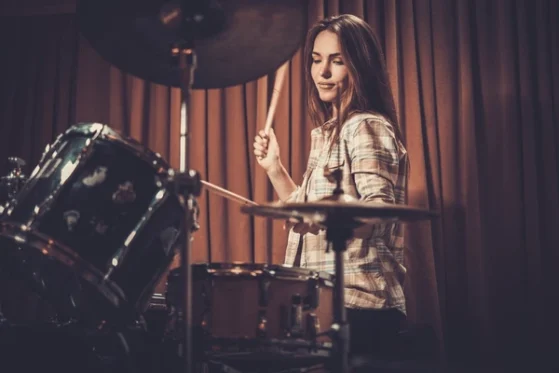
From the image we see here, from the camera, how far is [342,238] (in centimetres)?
152

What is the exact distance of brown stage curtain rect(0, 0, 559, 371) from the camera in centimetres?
246

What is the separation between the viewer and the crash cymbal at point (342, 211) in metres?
1.38

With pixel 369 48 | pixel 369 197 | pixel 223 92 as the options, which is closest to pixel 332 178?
pixel 369 197

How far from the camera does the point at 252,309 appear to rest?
174cm

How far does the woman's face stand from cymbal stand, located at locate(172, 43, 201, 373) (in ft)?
2.60

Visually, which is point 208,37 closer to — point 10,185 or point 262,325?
→ point 262,325

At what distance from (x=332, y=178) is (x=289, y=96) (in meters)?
1.17

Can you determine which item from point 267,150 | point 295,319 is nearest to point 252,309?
point 295,319

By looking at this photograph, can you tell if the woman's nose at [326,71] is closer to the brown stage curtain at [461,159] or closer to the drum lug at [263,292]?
the brown stage curtain at [461,159]

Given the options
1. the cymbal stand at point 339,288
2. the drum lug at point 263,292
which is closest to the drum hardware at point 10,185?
the drum lug at point 263,292

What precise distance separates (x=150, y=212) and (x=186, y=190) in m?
0.29

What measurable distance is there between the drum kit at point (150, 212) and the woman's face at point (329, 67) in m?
0.49

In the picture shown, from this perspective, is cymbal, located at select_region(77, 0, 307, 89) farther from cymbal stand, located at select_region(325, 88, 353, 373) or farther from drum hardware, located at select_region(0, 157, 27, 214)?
drum hardware, located at select_region(0, 157, 27, 214)

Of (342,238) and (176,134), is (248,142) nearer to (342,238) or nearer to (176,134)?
(176,134)
